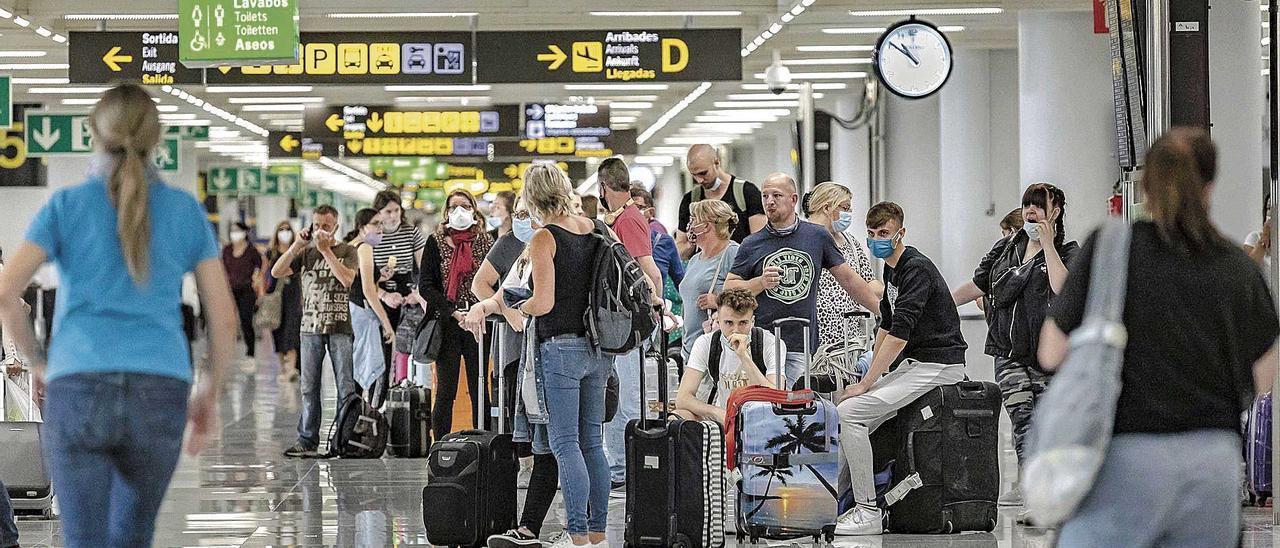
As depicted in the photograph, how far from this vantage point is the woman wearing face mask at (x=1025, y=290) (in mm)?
7379

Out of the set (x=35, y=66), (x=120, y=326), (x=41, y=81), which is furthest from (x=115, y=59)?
(x=120, y=326)

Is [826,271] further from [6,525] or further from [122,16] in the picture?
[122,16]

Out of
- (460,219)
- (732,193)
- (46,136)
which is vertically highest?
(46,136)

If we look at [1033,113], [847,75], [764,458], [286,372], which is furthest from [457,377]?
[847,75]

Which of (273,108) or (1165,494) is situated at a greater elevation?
(273,108)

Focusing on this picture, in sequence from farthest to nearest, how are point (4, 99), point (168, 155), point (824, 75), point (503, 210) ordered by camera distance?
point (168, 155), point (824, 75), point (4, 99), point (503, 210)

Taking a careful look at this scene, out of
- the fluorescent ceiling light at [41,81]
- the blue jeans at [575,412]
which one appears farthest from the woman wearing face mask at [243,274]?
the blue jeans at [575,412]

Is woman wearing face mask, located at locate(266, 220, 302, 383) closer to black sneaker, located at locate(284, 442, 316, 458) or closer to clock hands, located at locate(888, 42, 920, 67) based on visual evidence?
Result: black sneaker, located at locate(284, 442, 316, 458)

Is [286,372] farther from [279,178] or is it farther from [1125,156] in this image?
[279,178]

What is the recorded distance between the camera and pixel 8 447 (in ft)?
25.4

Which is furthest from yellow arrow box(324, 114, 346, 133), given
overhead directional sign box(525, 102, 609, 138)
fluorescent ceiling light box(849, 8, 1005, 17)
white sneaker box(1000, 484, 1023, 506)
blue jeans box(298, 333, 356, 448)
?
white sneaker box(1000, 484, 1023, 506)

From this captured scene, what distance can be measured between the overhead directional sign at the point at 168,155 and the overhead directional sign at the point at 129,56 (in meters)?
8.57

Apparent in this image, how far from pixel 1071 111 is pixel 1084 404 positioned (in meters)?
10.6

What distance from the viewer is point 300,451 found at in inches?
429
